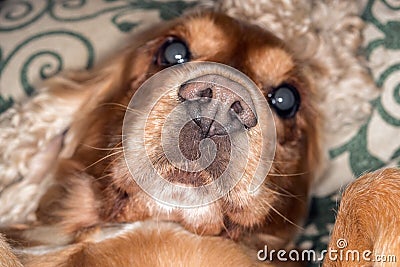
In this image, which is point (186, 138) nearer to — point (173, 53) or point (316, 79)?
point (173, 53)

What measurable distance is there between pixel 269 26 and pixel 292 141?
40 cm

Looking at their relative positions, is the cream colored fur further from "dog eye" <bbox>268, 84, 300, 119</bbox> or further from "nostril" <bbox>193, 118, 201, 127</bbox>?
"nostril" <bbox>193, 118, 201, 127</bbox>

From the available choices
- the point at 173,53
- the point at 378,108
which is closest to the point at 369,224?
the point at 173,53

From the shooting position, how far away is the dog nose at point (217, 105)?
4.16ft

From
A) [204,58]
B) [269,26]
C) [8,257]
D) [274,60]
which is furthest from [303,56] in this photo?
[8,257]

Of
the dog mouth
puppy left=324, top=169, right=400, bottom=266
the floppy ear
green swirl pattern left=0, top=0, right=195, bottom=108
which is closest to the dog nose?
the dog mouth

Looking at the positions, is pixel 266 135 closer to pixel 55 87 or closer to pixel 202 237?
pixel 202 237

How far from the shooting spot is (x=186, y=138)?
4.09ft

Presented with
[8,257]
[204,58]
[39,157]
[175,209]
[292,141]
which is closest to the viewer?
[8,257]

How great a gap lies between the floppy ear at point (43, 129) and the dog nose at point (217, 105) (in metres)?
0.50

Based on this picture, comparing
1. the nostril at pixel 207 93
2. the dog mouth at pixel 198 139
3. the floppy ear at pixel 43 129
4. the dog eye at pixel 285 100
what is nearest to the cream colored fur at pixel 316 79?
the floppy ear at pixel 43 129

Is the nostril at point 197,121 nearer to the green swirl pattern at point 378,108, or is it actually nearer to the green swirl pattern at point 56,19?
the green swirl pattern at point 378,108

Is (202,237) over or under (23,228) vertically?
over

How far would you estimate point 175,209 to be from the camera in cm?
136
